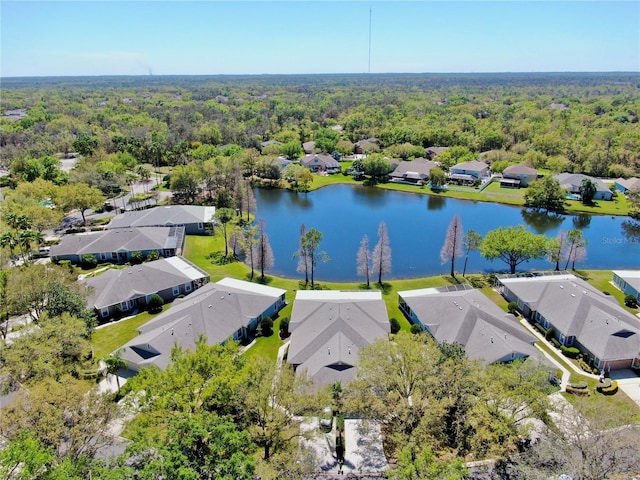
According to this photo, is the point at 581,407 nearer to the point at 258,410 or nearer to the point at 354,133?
the point at 258,410

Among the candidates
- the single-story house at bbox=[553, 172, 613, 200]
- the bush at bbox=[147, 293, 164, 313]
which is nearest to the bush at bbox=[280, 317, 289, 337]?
the bush at bbox=[147, 293, 164, 313]

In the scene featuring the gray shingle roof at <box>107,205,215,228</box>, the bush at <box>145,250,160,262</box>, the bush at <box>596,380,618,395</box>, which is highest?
the gray shingle roof at <box>107,205,215,228</box>

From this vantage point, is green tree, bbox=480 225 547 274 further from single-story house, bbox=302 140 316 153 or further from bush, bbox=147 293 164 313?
single-story house, bbox=302 140 316 153

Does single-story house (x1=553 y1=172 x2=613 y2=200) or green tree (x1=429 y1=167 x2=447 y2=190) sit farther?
green tree (x1=429 y1=167 x2=447 y2=190)

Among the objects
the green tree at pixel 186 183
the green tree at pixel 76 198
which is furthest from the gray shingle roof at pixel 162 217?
the green tree at pixel 186 183

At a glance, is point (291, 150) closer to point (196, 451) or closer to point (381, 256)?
point (381, 256)

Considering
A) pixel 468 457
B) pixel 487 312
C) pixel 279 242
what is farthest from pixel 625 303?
pixel 279 242

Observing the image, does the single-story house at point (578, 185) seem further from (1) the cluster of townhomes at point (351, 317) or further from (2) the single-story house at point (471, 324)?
(2) the single-story house at point (471, 324)
